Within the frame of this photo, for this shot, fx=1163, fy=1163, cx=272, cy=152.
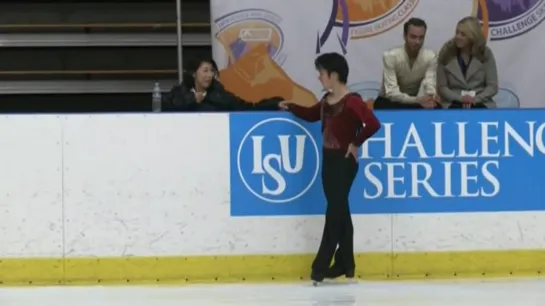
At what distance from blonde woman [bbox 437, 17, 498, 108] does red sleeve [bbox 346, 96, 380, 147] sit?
91 cm

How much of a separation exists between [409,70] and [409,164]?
28.3 inches

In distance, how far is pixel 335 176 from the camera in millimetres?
5895

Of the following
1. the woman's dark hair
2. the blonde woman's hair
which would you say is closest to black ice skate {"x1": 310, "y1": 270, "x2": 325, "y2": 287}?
the woman's dark hair

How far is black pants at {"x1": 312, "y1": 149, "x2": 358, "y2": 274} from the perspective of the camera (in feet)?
19.3

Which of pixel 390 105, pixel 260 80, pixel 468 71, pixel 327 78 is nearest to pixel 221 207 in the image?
pixel 327 78

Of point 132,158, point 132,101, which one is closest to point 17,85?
point 132,101

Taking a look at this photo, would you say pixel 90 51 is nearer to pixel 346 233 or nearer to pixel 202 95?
pixel 202 95

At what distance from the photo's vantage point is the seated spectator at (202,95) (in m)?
6.29

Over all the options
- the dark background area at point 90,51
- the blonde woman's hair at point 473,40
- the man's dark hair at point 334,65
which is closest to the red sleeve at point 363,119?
the man's dark hair at point 334,65

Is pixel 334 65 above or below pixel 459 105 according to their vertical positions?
above

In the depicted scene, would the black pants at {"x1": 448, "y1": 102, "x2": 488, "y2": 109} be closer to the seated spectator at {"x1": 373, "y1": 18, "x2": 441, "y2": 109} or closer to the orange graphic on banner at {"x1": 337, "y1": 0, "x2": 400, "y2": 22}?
the seated spectator at {"x1": 373, "y1": 18, "x2": 441, "y2": 109}

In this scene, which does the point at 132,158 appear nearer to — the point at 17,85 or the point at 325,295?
the point at 325,295

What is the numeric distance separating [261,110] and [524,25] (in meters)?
2.47

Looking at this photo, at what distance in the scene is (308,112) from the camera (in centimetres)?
605
